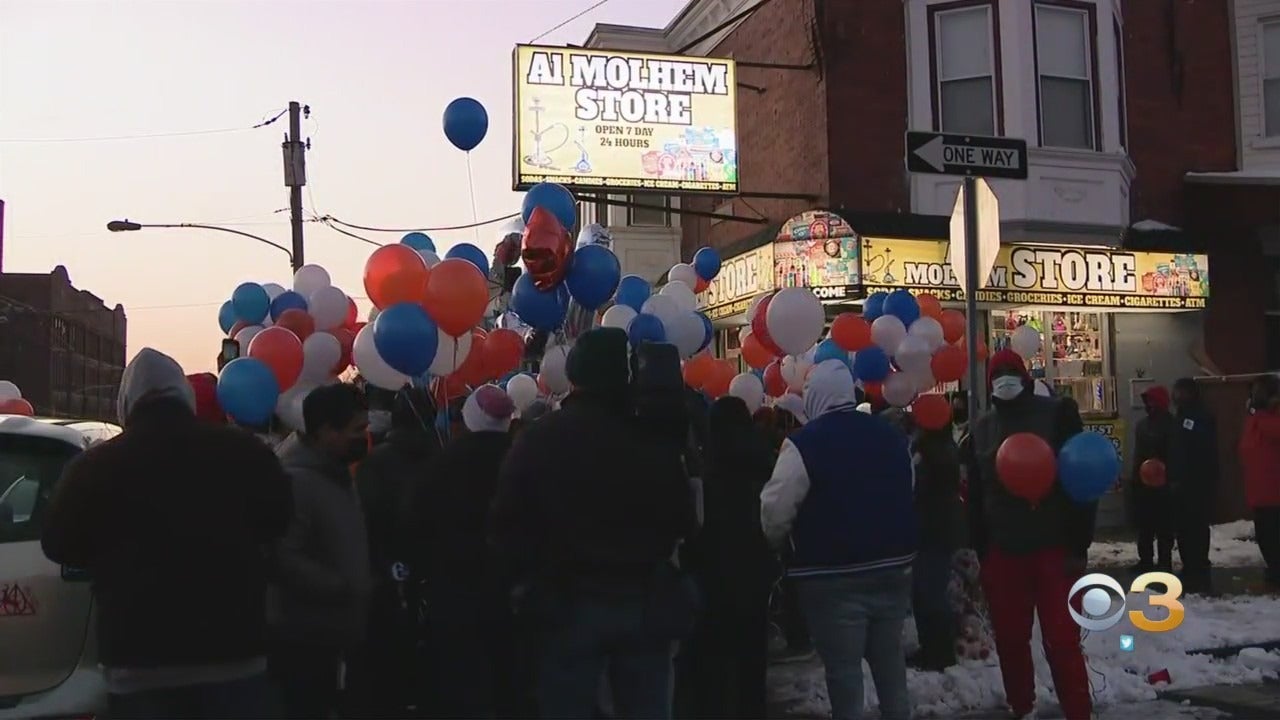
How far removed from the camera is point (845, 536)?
4.70 meters

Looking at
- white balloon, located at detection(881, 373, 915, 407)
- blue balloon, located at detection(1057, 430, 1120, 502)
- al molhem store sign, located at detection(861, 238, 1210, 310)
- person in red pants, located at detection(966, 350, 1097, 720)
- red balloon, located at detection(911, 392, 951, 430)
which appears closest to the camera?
blue balloon, located at detection(1057, 430, 1120, 502)

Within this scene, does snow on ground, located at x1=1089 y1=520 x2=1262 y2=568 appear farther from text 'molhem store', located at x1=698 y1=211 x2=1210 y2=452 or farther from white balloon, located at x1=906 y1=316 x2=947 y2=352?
white balloon, located at x1=906 y1=316 x2=947 y2=352

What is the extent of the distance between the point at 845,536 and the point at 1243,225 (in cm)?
1188

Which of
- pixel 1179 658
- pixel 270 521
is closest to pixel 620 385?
pixel 270 521

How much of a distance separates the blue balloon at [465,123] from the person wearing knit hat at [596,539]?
4.46m

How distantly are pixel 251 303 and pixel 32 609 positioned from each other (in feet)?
15.2

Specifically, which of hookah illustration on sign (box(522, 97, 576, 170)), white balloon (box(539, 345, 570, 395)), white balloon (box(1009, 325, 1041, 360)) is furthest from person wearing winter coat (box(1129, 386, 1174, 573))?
hookah illustration on sign (box(522, 97, 576, 170))

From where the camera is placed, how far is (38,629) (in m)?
4.65

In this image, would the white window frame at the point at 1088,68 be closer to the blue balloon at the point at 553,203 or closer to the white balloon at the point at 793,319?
the white balloon at the point at 793,319

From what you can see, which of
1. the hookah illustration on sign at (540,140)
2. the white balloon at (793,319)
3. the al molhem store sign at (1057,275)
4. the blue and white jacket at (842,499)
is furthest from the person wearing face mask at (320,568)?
the hookah illustration on sign at (540,140)

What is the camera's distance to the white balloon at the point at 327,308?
870 cm

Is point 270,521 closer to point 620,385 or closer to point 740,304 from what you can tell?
point 620,385

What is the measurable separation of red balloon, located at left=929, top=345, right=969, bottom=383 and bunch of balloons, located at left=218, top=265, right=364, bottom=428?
4308 millimetres

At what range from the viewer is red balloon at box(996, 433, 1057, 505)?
5.32 meters
